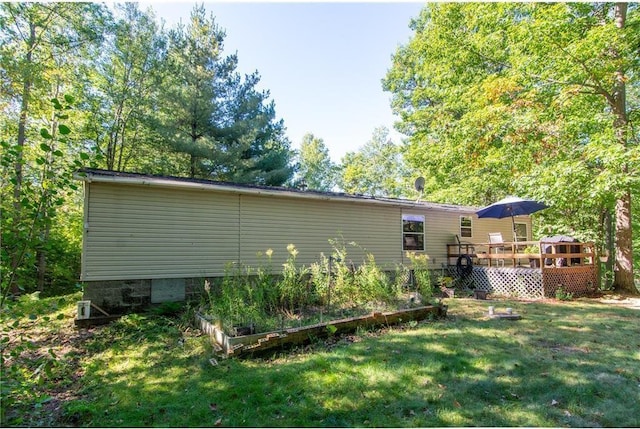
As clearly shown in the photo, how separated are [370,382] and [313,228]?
5.47m

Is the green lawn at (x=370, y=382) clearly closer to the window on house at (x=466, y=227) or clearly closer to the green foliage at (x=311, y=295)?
the green foliage at (x=311, y=295)

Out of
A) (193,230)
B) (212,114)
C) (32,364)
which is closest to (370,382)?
(32,364)

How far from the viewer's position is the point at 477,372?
343cm

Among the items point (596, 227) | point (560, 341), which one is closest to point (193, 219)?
point (560, 341)

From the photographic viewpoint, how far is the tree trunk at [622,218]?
8.31 m

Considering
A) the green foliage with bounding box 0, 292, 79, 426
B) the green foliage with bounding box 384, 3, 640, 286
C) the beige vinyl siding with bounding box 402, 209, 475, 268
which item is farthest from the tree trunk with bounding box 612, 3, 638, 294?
the green foliage with bounding box 0, 292, 79, 426

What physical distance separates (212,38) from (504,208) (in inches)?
557

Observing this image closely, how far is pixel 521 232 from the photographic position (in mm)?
12820

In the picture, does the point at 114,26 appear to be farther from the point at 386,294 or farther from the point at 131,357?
the point at 386,294

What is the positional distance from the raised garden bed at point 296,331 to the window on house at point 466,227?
640 centimetres

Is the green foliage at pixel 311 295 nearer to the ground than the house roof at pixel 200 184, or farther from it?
nearer to the ground

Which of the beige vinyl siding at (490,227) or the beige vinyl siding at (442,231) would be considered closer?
the beige vinyl siding at (442,231)

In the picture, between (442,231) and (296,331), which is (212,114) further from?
(296,331)

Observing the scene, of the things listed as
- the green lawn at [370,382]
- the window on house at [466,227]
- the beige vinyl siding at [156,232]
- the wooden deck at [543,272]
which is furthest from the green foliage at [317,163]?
the green lawn at [370,382]
